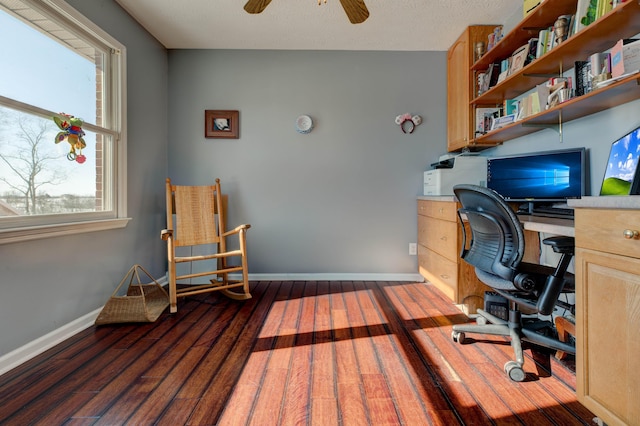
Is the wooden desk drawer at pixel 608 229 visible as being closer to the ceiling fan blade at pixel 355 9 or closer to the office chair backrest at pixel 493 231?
the office chair backrest at pixel 493 231

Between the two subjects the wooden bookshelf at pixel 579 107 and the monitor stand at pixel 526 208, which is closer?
the wooden bookshelf at pixel 579 107

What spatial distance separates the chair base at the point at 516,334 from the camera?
4.92ft

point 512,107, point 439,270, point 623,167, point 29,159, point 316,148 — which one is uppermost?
point 512,107

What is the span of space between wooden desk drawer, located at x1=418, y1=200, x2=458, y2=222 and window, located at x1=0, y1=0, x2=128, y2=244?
2.53 meters

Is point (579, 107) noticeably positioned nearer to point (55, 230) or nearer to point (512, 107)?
point (512, 107)

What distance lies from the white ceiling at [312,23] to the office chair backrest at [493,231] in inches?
66.8

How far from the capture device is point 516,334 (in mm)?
1665

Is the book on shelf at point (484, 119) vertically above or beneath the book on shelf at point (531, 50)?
beneath

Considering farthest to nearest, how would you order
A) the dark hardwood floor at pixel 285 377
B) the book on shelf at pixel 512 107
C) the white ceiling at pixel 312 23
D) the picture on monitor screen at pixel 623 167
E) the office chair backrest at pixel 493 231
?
the white ceiling at pixel 312 23 < the book on shelf at pixel 512 107 < the office chair backrest at pixel 493 231 < the picture on monitor screen at pixel 623 167 < the dark hardwood floor at pixel 285 377

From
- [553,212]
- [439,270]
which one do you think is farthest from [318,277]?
[553,212]

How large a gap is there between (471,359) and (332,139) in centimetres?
232

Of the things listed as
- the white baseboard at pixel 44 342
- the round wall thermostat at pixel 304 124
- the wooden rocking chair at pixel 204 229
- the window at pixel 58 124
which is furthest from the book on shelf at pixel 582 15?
the white baseboard at pixel 44 342

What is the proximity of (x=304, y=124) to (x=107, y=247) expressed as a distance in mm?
2045

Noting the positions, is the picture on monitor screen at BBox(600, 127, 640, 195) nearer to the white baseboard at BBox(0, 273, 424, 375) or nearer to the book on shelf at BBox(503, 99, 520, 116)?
the book on shelf at BBox(503, 99, 520, 116)
